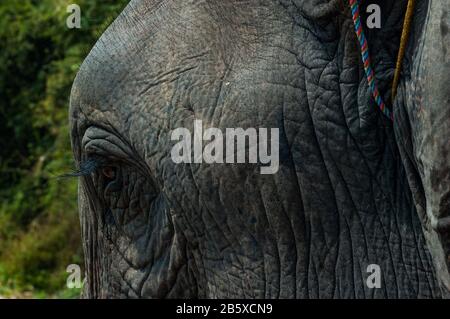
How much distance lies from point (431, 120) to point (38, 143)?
628 centimetres

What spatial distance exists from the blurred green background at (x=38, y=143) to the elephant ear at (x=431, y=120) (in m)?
3.97

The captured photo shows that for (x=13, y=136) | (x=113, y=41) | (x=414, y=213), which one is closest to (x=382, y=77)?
(x=414, y=213)

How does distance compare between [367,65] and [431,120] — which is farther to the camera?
[367,65]

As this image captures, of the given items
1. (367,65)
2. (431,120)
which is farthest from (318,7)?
(431,120)

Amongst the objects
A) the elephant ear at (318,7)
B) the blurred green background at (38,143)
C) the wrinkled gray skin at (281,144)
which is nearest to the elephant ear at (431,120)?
the wrinkled gray skin at (281,144)

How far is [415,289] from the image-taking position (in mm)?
2502

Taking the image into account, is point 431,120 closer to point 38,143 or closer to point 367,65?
point 367,65

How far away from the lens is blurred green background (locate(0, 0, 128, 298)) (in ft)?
23.3

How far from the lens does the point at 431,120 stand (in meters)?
2.19

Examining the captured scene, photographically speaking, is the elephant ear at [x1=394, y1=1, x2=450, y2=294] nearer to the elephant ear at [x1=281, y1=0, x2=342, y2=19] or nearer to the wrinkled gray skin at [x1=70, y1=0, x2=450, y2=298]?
the wrinkled gray skin at [x1=70, y1=0, x2=450, y2=298]

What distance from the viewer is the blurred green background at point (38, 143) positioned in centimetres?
711

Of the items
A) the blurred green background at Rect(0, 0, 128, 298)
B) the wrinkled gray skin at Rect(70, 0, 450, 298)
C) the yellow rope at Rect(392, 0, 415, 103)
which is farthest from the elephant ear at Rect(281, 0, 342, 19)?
the blurred green background at Rect(0, 0, 128, 298)

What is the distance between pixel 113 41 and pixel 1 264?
4614mm
